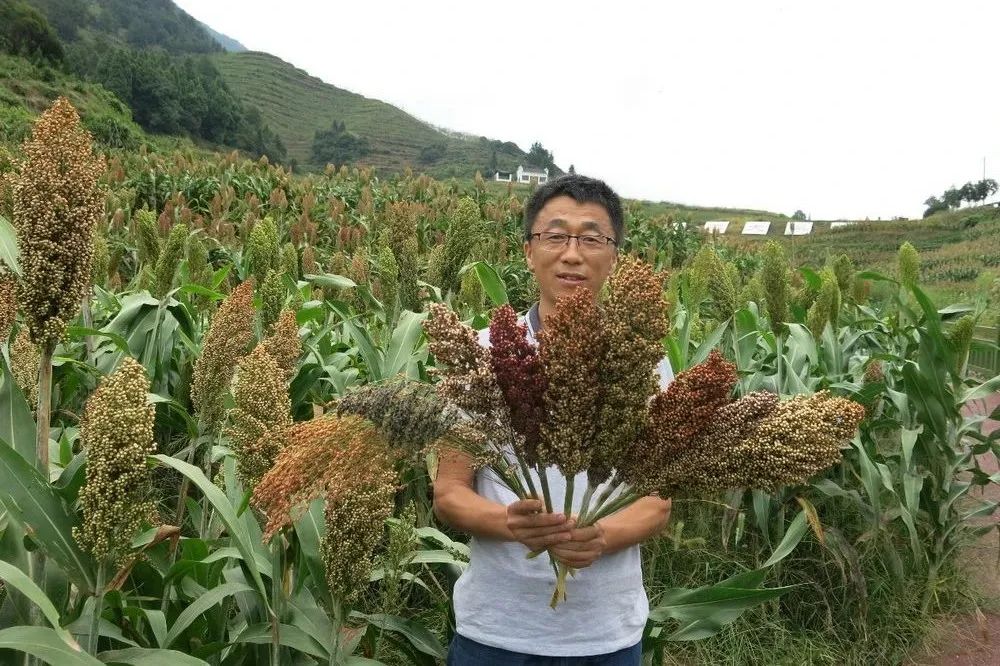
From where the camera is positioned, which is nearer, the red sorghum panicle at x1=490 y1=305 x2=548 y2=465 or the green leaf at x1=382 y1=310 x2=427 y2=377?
the red sorghum panicle at x1=490 y1=305 x2=548 y2=465

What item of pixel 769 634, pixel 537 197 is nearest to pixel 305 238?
pixel 769 634

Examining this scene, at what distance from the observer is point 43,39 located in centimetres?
4856

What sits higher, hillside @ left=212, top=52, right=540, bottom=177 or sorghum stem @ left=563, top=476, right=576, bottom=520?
hillside @ left=212, top=52, right=540, bottom=177

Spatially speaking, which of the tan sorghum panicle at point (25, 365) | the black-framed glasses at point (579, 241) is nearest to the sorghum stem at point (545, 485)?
the black-framed glasses at point (579, 241)

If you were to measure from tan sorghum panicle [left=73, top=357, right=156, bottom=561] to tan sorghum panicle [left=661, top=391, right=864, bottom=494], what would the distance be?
0.68 meters

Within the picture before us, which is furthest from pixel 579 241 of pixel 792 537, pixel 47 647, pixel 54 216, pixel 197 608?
pixel 792 537

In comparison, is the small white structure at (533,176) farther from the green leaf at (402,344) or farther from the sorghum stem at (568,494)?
the sorghum stem at (568,494)

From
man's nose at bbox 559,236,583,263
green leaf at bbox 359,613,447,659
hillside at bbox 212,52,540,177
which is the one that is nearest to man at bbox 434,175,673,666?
man's nose at bbox 559,236,583,263

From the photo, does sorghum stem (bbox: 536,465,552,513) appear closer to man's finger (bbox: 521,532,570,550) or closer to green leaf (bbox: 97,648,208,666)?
man's finger (bbox: 521,532,570,550)

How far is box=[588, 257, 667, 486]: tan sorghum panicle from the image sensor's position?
82cm

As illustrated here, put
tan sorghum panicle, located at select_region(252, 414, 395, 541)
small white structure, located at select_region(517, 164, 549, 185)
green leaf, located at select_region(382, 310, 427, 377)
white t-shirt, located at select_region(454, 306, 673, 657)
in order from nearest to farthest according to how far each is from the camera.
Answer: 1. tan sorghum panicle, located at select_region(252, 414, 395, 541)
2. white t-shirt, located at select_region(454, 306, 673, 657)
3. green leaf, located at select_region(382, 310, 427, 377)
4. small white structure, located at select_region(517, 164, 549, 185)

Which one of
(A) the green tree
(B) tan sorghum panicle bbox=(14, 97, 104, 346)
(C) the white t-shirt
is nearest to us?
(B) tan sorghum panicle bbox=(14, 97, 104, 346)

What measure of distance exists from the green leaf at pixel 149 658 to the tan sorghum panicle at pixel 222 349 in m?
0.48

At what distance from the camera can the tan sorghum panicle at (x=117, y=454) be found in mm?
1028
